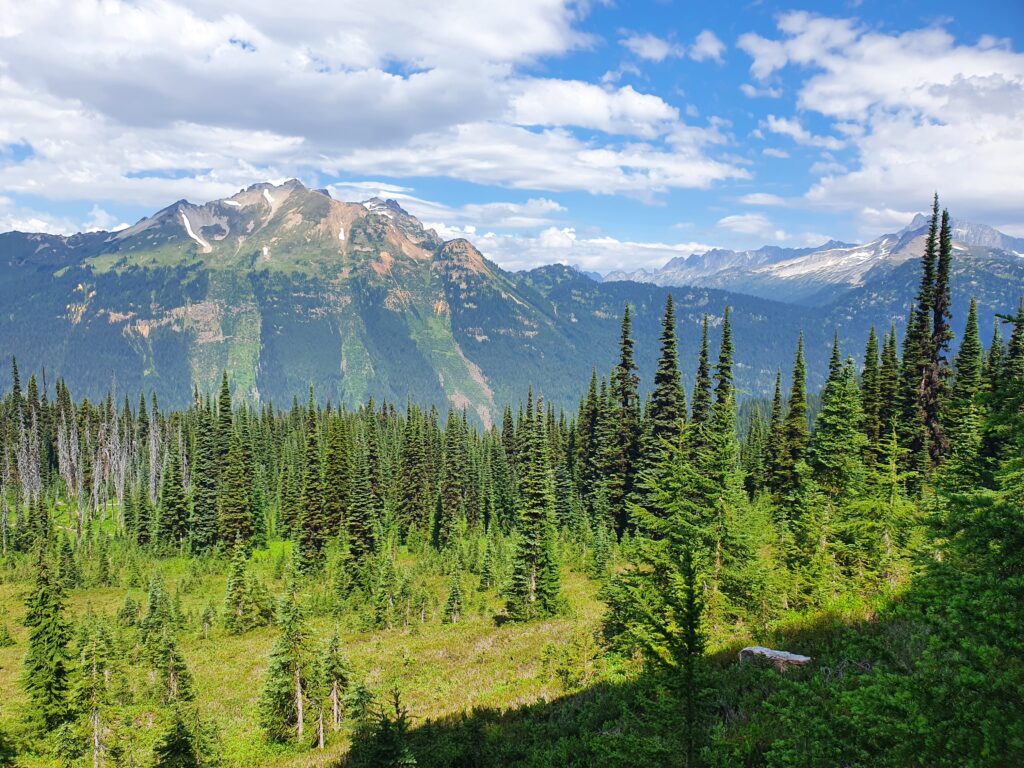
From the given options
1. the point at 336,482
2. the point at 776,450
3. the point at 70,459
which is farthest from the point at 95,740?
the point at 70,459

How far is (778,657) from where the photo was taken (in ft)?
46.3

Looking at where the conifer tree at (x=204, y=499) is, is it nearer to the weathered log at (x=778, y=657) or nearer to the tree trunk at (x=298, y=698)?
the tree trunk at (x=298, y=698)

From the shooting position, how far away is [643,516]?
23.0m

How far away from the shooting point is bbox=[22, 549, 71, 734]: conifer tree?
2703 centimetres

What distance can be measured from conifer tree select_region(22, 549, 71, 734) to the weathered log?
29.3 metres

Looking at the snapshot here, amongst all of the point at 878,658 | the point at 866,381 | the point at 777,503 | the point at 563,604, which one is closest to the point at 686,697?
the point at 878,658

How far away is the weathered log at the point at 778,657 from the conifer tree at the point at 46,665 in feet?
96.0

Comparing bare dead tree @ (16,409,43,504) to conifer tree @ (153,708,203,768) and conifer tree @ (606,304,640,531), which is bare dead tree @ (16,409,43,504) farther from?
conifer tree @ (153,708,203,768)

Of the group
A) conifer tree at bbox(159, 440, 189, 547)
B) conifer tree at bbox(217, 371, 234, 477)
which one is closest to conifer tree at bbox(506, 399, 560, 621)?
conifer tree at bbox(217, 371, 234, 477)

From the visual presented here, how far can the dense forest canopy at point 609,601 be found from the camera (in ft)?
26.3

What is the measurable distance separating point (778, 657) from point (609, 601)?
10864 mm

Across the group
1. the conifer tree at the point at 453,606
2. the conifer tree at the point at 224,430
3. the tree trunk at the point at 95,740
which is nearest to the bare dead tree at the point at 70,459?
the conifer tree at the point at 224,430

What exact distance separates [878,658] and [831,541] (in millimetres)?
14448

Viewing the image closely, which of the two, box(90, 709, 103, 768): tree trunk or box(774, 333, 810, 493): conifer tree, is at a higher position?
box(774, 333, 810, 493): conifer tree
